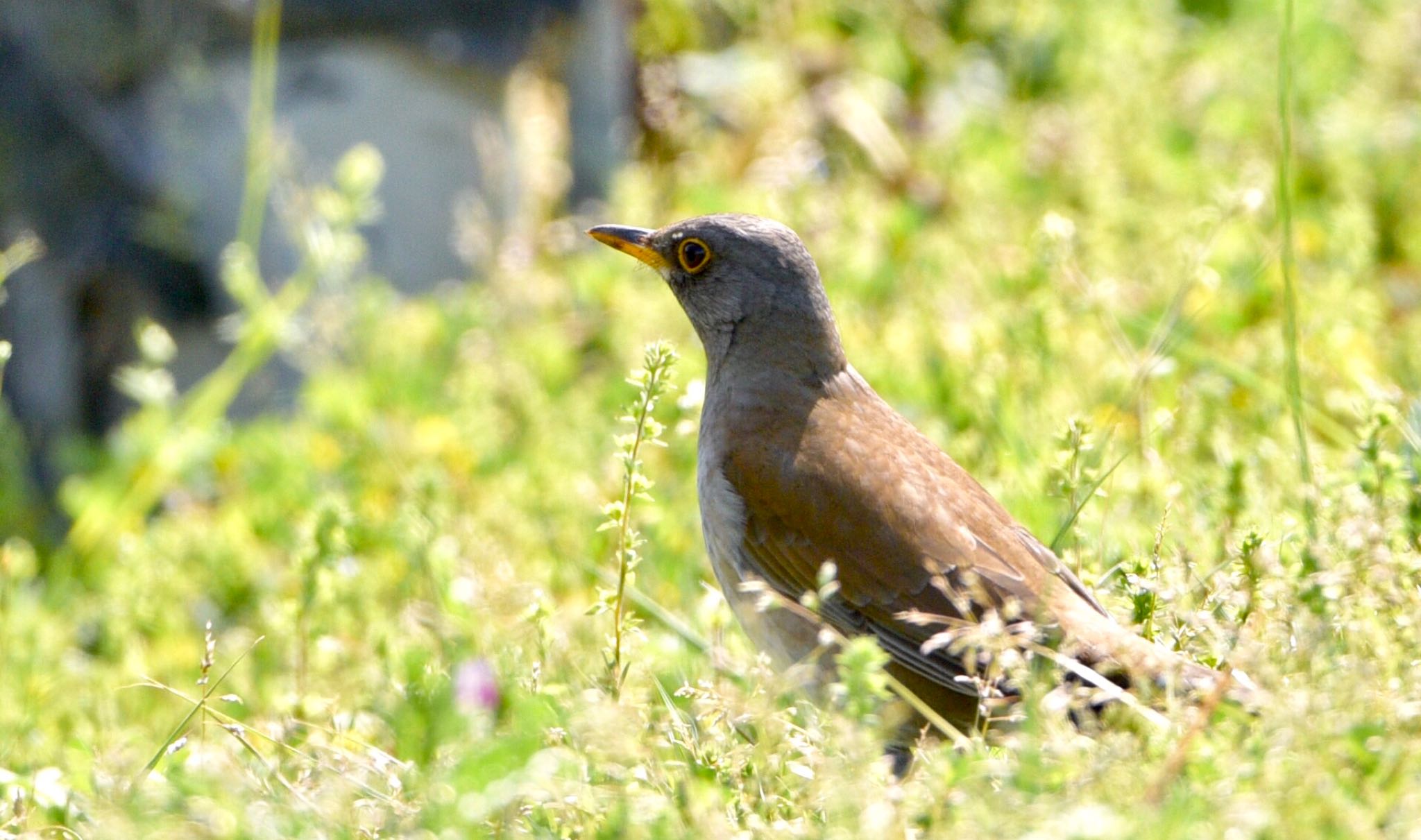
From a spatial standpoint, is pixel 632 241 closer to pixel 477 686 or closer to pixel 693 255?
pixel 693 255

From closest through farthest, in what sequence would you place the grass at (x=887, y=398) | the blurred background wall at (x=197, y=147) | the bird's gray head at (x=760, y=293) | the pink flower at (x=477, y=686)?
the grass at (x=887, y=398), the pink flower at (x=477, y=686), the bird's gray head at (x=760, y=293), the blurred background wall at (x=197, y=147)

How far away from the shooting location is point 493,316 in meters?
5.93

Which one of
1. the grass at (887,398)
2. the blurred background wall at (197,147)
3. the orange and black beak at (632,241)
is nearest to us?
the grass at (887,398)

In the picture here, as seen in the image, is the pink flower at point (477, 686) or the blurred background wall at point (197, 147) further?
the blurred background wall at point (197, 147)

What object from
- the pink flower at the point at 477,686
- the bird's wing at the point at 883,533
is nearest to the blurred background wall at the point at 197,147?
the bird's wing at the point at 883,533

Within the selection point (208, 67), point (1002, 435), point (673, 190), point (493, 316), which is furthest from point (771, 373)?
point (208, 67)

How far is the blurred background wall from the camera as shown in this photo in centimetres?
609

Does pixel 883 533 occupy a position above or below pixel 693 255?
below

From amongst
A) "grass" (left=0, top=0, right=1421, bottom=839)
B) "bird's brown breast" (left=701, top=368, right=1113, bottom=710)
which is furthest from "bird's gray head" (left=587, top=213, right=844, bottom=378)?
"grass" (left=0, top=0, right=1421, bottom=839)

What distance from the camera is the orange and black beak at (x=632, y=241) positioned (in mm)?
3787

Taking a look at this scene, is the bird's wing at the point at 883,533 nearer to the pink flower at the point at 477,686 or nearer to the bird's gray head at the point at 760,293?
the bird's gray head at the point at 760,293

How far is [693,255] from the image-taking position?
12.2 feet

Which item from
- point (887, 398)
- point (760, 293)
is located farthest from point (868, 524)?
point (887, 398)

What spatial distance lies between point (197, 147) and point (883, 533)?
163 inches
